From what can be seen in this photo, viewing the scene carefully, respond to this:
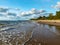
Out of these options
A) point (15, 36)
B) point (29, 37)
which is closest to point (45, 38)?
point (29, 37)

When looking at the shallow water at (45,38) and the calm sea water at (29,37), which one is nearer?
the shallow water at (45,38)

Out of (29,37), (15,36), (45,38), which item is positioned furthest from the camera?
(15,36)

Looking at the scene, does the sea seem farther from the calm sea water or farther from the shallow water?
the shallow water

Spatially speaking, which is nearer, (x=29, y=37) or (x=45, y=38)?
(x=45, y=38)

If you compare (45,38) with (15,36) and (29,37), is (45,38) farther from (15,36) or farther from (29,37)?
(15,36)

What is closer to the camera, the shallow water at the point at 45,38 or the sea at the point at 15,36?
the shallow water at the point at 45,38

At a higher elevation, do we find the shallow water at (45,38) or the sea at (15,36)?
the sea at (15,36)

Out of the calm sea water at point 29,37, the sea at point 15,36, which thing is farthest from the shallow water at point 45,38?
the sea at point 15,36

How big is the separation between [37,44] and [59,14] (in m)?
89.7

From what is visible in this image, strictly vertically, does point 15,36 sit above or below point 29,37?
above

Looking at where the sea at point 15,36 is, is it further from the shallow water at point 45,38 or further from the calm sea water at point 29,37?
the shallow water at point 45,38

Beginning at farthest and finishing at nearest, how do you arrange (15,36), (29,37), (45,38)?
(15,36), (29,37), (45,38)

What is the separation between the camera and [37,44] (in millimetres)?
12867

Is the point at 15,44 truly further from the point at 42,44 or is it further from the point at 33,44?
the point at 42,44
